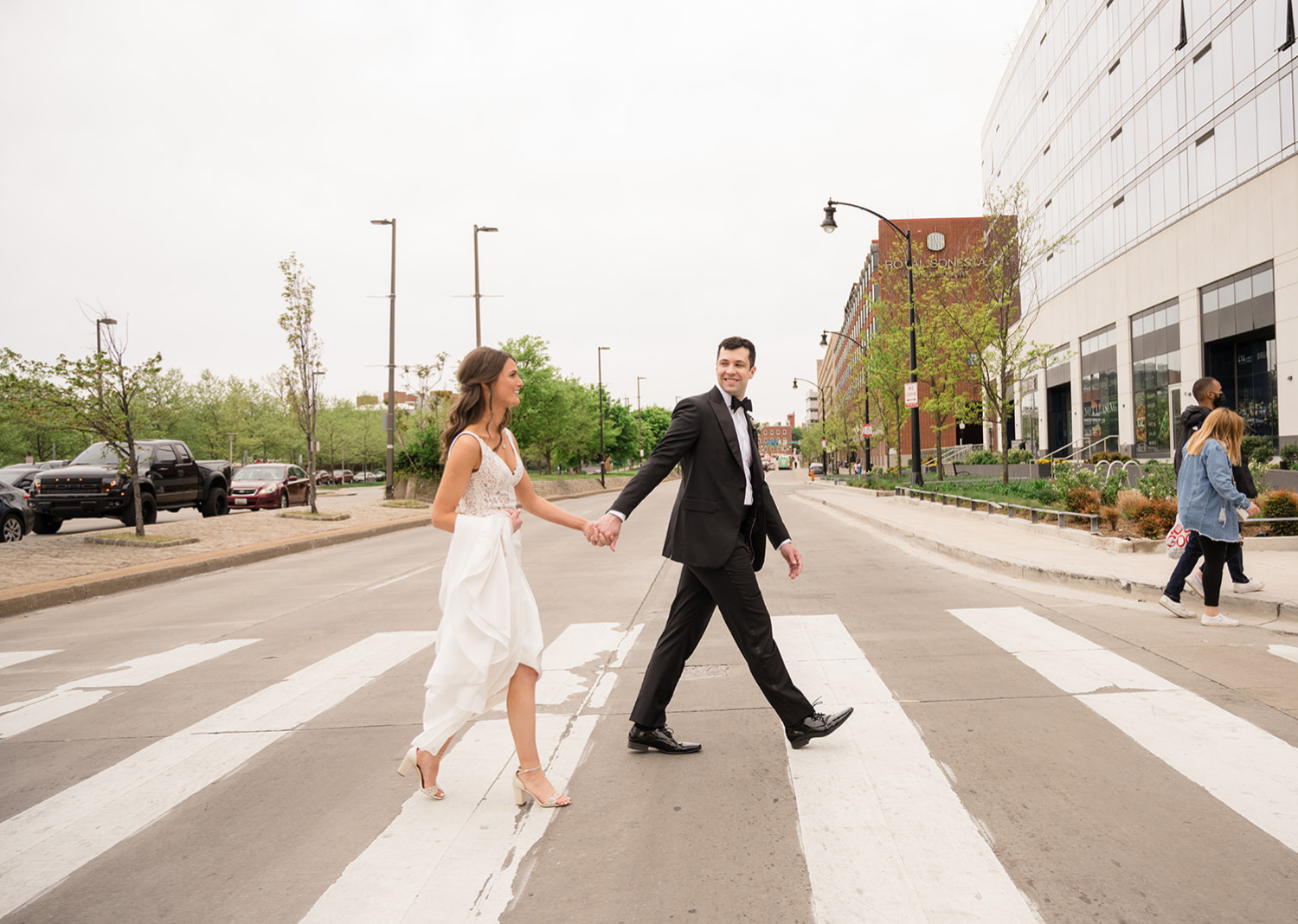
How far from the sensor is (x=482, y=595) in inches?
149

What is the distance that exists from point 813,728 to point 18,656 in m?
7.07

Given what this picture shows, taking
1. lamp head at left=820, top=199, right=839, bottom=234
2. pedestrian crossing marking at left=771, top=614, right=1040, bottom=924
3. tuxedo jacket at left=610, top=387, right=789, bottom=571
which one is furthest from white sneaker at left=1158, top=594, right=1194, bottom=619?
lamp head at left=820, top=199, right=839, bottom=234

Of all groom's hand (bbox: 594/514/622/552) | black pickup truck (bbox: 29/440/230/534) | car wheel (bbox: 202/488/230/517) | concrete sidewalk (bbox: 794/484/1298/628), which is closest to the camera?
groom's hand (bbox: 594/514/622/552)

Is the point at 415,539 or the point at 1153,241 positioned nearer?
the point at 415,539

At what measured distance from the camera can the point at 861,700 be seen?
5.38 metres

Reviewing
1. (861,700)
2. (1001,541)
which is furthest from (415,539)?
(861,700)

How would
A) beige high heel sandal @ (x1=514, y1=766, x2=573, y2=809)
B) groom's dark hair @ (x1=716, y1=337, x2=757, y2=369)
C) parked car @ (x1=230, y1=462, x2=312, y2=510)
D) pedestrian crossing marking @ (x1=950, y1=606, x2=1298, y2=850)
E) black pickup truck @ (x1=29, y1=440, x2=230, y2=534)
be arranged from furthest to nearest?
parked car @ (x1=230, y1=462, x2=312, y2=510)
black pickup truck @ (x1=29, y1=440, x2=230, y2=534)
groom's dark hair @ (x1=716, y1=337, x2=757, y2=369)
beige high heel sandal @ (x1=514, y1=766, x2=573, y2=809)
pedestrian crossing marking @ (x1=950, y1=606, x2=1298, y2=850)

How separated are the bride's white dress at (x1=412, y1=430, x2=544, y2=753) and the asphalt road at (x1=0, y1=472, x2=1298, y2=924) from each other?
50 cm

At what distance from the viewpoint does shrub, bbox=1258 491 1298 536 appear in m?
11.5

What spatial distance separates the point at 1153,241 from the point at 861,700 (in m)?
35.3

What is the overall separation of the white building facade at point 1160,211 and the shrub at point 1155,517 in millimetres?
13697

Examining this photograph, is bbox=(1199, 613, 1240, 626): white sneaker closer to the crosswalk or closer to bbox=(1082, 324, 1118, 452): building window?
the crosswalk

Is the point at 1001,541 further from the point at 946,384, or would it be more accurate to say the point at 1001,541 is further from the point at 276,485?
the point at 276,485

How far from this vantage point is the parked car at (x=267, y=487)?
27719 millimetres
